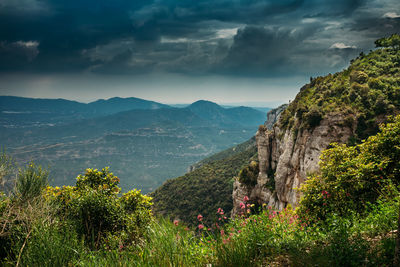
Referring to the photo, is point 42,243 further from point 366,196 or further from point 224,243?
point 366,196

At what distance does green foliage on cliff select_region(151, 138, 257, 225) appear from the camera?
48537 millimetres

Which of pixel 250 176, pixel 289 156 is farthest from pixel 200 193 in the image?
pixel 289 156

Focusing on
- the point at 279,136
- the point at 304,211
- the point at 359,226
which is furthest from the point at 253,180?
the point at 359,226

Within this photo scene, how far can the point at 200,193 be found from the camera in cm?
5641

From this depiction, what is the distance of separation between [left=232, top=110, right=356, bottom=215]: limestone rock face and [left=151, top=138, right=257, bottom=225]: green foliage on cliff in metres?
16.8

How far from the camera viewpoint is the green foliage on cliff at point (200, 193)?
48.5 meters

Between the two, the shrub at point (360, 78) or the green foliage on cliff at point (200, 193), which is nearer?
the shrub at point (360, 78)

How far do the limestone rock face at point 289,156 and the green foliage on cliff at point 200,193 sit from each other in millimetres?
16824

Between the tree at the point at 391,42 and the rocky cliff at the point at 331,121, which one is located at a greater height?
the tree at the point at 391,42

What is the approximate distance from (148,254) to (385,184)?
7.50 meters

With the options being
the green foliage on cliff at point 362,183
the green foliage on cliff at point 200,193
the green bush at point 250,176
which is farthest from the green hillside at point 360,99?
the green foliage on cliff at point 200,193

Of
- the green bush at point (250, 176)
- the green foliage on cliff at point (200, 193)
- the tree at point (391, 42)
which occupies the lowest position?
the green foliage on cliff at point (200, 193)

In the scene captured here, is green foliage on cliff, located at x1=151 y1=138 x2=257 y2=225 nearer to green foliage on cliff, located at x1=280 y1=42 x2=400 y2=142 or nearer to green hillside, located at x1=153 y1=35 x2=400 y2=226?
green hillside, located at x1=153 y1=35 x2=400 y2=226

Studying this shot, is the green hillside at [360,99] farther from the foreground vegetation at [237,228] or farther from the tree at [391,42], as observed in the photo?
the foreground vegetation at [237,228]
